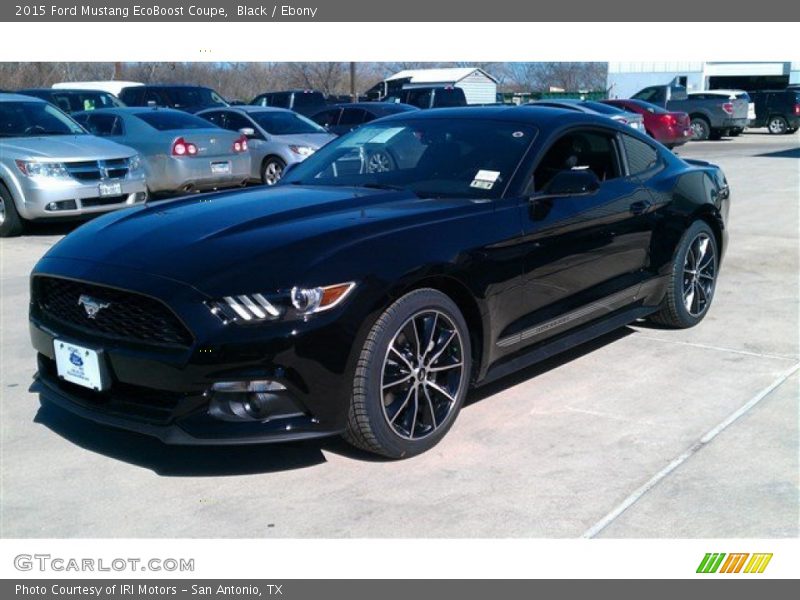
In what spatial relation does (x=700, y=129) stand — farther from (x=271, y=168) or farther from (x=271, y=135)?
(x=271, y=168)

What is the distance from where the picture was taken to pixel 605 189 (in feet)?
17.4

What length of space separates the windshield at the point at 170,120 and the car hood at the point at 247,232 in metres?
8.75

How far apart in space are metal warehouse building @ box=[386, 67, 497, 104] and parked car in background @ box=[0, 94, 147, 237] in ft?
86.1

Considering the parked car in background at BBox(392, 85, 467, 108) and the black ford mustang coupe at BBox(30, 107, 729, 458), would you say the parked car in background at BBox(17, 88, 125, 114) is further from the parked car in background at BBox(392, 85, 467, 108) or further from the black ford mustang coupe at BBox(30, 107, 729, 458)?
the black ford mustang coupe at BBox(30, 107, 729, 458)

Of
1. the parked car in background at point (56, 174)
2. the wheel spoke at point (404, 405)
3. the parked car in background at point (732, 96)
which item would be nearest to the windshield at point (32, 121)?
the parked car in background at point (56, 174)

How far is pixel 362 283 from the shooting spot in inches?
148

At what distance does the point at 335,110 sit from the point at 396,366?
15.2m

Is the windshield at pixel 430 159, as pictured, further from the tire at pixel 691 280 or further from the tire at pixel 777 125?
the tire at pixel 777 125

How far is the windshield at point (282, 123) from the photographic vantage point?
588 inches

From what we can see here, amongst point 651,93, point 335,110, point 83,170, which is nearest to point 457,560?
point 83,170

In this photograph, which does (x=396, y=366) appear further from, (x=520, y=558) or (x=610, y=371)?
(x=610, y=371)

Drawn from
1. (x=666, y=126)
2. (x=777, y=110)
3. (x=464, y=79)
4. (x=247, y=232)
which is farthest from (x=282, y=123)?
(x=464, y=79)

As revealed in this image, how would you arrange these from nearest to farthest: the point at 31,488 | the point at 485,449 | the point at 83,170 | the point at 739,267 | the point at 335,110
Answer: the point at 31,488 < the point at 485,449 < the point at 739,267 < the point at 83,170 < the point at 335,110

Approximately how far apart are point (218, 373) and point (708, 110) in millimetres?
28030
